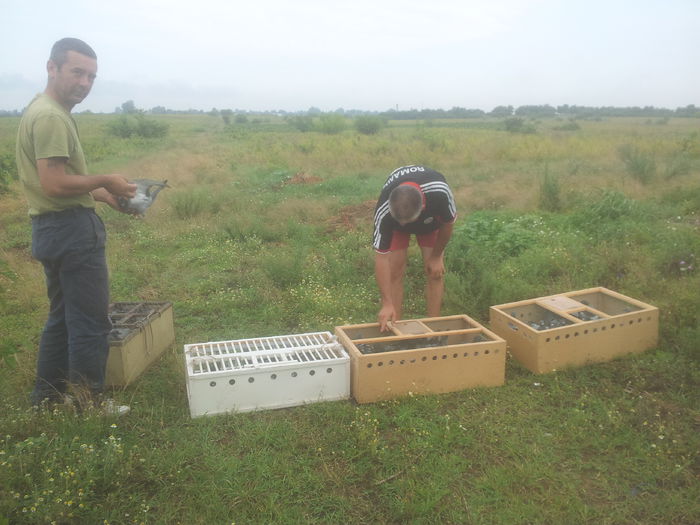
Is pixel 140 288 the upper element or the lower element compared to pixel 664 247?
lower

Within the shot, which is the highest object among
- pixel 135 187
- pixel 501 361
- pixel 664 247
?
pixel 135 187

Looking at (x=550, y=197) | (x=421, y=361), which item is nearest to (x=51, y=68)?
(x=421, y=361)

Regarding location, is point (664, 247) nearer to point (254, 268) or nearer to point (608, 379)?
point (608, 379)

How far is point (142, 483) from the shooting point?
2414mm

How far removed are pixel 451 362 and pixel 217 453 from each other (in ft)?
4.86

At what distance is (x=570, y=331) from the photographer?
11.4 ft

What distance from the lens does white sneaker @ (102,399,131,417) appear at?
2.77 m

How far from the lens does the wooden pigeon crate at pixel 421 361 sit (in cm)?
309

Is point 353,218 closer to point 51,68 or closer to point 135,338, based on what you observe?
point 135,338

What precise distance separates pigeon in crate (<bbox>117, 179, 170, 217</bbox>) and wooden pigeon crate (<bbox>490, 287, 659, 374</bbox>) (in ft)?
8.39

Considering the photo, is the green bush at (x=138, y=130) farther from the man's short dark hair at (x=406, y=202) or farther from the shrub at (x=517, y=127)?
the man's short dark hair at (x=406, y=202)

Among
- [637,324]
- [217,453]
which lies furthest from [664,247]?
[217,453]

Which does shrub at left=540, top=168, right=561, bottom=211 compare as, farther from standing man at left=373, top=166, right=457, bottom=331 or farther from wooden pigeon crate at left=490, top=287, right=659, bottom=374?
standing man at left=373, top=166, right=457, bottom=331

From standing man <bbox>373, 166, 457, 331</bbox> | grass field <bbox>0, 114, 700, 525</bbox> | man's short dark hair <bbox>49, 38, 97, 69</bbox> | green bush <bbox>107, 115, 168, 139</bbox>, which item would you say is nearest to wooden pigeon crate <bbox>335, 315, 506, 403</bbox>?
grass field <bbox>0, 114, 700, 525</bbox>
